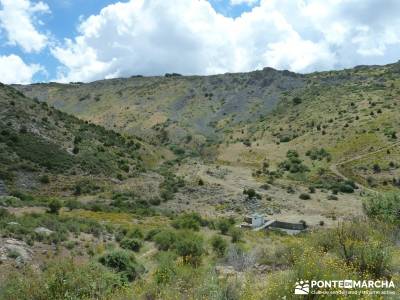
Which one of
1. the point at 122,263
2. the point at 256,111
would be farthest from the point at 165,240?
the point at 256,111

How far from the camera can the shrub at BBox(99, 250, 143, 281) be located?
1599 centimetres

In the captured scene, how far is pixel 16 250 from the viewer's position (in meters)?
17.9

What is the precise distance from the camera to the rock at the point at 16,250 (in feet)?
56.2

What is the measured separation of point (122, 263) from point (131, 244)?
219 inches

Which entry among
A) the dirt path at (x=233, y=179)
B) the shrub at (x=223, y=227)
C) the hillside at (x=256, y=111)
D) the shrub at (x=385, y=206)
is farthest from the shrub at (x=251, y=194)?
the hillside at (x=256, y=111)

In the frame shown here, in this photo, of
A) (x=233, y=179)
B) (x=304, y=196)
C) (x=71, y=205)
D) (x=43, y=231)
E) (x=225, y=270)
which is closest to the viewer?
(x=225, y=270)

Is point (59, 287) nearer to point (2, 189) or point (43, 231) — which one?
point (43, 231)

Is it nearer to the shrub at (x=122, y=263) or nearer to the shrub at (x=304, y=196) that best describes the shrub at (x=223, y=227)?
the shrub at (x=122, y=263)

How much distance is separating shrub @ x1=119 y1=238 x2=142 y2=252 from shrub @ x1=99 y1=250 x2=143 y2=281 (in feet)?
14.7

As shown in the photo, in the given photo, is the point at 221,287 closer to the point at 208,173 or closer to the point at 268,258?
the point at 268,258

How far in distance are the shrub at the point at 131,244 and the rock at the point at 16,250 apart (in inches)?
184

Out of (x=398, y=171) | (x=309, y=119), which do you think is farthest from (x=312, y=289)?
(x=309, y=119)

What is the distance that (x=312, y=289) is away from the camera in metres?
8.53

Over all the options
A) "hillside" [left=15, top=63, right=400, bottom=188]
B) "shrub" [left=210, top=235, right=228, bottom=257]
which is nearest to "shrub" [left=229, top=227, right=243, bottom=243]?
"shrub" [left=210, top=235, right=228, bottom=257]
